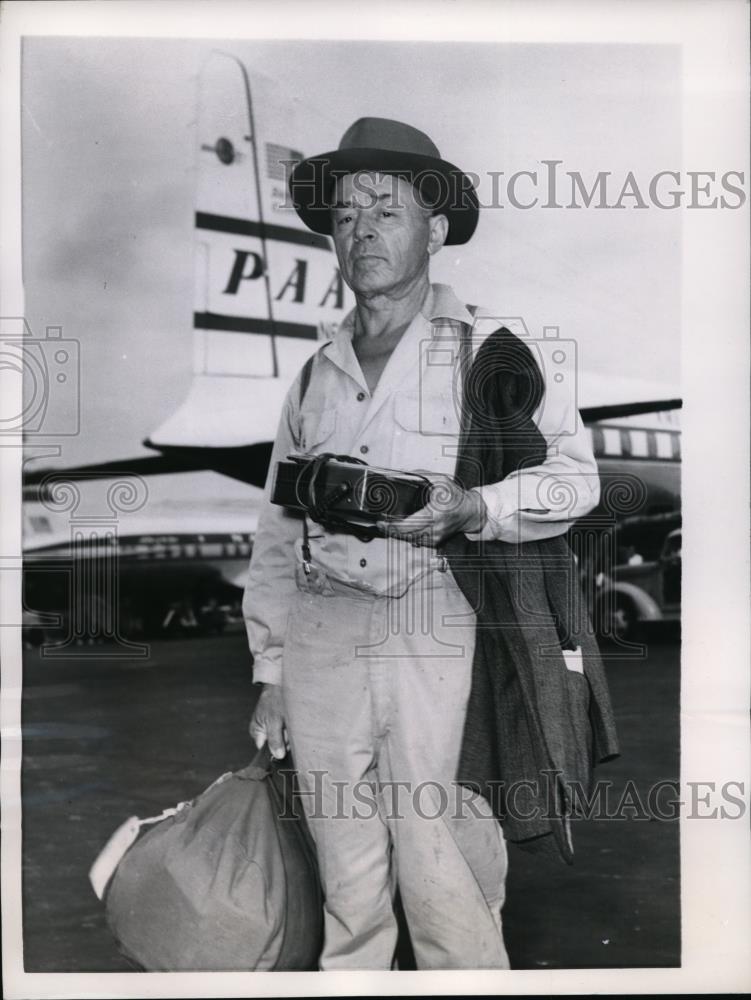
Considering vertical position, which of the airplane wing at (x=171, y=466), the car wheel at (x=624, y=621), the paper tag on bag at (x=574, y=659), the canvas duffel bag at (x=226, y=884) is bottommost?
the canvas duffel bag at (x=226, y=884)

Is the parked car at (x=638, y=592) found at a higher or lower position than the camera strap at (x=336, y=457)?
lower

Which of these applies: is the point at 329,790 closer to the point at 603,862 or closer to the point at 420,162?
the point at 603,862

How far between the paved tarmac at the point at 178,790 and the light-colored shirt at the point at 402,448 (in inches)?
10.4

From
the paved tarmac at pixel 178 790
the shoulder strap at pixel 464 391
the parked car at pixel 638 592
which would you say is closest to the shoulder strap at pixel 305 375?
the shoulder strap at pixel 464 391

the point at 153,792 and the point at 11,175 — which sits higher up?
the point at 11,175

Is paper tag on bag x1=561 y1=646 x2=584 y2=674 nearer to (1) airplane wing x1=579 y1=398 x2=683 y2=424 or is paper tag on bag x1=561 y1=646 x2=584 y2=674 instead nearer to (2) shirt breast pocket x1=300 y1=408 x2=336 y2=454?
(1) airplane wing x1=579 y1=398 x2=683 y2=424

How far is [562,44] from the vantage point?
3.30m

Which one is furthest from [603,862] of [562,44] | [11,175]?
[11,175]

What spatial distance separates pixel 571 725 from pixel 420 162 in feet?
5.29

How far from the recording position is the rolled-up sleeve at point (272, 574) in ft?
10.7

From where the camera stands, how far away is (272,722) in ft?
10.6

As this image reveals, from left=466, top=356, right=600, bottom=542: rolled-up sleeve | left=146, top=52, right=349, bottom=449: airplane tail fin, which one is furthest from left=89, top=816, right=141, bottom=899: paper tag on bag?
left=466, top=356, right=600, bottom=542: rolled-up sleeve

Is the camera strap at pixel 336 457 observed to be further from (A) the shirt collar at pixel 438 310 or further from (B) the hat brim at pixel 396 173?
(B) the hat brim at pixel 396 173

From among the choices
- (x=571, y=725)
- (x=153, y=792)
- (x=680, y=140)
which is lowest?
(x=153, y=792)
